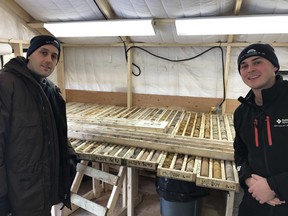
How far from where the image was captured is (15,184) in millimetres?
1299

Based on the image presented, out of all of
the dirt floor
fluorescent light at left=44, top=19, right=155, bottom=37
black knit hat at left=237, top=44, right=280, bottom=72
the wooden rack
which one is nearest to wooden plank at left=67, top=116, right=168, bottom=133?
the wooden rack

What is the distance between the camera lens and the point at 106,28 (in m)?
2.92

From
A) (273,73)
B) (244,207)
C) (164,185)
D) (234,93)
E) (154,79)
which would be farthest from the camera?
(154,79)

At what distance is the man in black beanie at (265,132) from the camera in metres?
1.18

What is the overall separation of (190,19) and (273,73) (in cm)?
150

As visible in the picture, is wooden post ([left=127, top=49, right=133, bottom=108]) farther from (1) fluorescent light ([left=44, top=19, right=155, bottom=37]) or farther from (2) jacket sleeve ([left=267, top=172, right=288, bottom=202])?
(2) jacket sleeve ([left=267, top=172, right=288, bottom=202])

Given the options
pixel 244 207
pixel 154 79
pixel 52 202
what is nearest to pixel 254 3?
pixel 154 79

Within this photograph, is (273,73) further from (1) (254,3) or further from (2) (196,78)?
(2) (196,78)

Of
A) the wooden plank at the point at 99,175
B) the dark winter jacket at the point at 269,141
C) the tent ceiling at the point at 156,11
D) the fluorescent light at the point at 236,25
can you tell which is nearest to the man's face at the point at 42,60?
the wooden plank at the point at 99,175

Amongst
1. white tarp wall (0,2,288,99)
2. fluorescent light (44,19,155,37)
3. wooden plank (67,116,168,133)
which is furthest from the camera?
white tarp wall (0,2,288,99)

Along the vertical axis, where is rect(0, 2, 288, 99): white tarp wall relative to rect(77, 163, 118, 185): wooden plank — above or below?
above

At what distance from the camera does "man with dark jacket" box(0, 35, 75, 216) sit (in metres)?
1.28

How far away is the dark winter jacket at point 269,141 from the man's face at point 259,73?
0.04 metres

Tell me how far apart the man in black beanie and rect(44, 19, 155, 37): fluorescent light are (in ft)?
5.65
